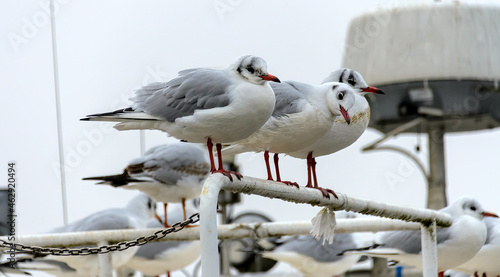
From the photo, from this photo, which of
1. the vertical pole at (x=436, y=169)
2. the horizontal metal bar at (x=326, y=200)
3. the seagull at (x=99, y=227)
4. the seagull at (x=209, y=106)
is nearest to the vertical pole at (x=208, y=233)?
the horizontal metal bar at (x=326, y=200)

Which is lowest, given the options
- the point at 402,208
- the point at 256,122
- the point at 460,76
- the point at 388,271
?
the point at 388,271

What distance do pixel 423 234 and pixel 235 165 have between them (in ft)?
16.5

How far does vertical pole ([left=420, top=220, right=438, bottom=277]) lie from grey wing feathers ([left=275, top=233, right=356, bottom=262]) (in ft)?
7.89

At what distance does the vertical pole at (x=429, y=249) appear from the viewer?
7.32m

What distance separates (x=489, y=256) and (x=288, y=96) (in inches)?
132

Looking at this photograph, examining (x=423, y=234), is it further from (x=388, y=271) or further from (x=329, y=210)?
(x=388, y=271)

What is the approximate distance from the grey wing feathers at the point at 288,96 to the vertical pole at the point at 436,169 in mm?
11028

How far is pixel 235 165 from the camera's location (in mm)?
12188

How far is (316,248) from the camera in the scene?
970 cm

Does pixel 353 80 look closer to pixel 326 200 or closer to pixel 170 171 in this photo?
pixel 326 200

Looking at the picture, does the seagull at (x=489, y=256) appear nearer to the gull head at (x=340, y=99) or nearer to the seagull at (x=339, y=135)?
the seagull at (x=339, y=135)

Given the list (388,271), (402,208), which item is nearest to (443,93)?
(388,271)

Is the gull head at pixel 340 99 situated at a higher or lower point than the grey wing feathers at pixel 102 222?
higher

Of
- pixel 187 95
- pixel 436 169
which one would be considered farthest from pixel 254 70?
pixel 436 169
